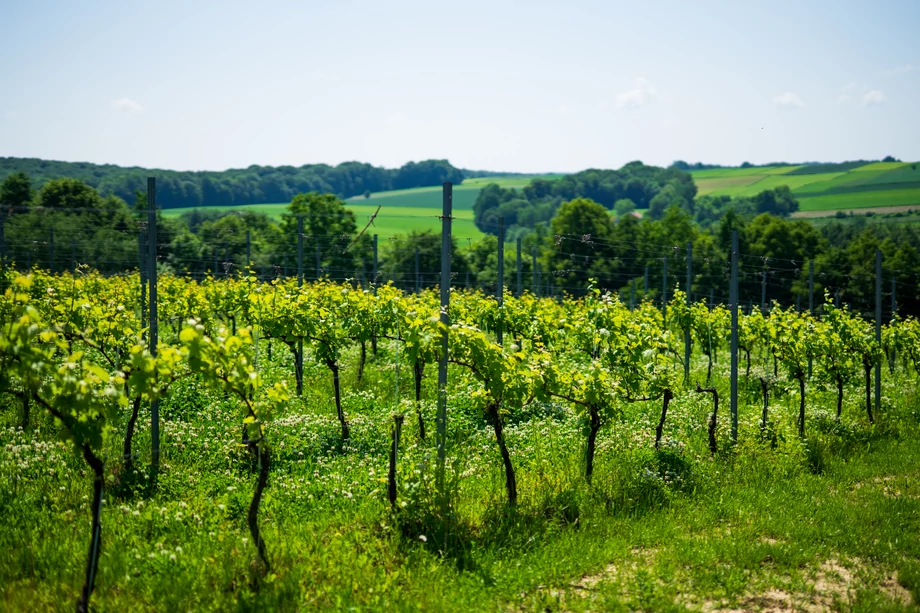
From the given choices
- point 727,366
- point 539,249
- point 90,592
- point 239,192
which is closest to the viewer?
point 90,592

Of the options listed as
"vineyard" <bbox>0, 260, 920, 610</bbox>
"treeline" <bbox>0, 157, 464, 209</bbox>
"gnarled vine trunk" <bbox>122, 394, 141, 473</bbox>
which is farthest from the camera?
"treeline" <bbox>0, 157, 464, 209</bbox>

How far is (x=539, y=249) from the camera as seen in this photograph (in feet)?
180

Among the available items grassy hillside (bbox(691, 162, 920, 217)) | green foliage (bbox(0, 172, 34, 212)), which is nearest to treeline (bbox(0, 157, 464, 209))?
green foliage (bbox(0, 172, 34, 212))

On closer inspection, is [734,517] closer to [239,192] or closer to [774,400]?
[774,400]

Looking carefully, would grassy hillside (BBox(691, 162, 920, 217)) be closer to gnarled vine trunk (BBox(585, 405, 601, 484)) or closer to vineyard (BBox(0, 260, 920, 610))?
vineyard (BBox(0, 260, 920, 610))

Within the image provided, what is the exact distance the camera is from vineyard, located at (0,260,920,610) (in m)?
6.24

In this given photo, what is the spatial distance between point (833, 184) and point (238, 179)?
76.9m

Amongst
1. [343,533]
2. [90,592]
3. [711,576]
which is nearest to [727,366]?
[711,576]

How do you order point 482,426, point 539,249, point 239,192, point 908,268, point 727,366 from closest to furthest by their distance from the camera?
point 482,426 < point 727,366 < point 908,268 < point 539,249 < point 239,192

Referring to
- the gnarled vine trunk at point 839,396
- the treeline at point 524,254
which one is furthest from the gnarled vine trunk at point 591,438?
the treeline at point 524,254

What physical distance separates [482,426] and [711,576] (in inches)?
217

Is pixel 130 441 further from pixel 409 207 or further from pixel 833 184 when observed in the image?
pixel 833 184

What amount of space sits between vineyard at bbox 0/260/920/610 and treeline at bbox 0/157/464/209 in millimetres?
22999

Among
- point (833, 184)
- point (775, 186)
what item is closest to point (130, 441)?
point (833, 184)
